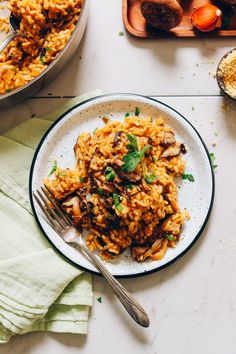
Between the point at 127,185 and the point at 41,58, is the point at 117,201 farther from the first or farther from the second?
the point at 41,58

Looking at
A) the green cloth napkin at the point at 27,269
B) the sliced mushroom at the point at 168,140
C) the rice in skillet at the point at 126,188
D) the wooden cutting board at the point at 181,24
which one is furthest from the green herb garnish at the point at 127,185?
the wooden cutting board at the point at 181,24

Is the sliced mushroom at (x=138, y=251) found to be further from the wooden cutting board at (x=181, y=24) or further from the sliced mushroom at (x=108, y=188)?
the wooden cutting board at (x=181, y=24)

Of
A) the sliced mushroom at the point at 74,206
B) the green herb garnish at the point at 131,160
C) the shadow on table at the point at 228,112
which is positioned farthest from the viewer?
the shadow on table at the point at 228,112

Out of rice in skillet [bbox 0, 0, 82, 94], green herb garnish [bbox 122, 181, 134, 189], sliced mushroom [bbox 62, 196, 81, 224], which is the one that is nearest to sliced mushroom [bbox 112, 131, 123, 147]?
green herb garnish [bbox 122, 181, 134, 189]

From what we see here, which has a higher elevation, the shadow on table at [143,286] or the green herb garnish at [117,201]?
the green herb garnish at [117,201]

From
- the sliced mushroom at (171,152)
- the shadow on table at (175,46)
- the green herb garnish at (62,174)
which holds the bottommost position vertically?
the sliced mushroom at (171,152)

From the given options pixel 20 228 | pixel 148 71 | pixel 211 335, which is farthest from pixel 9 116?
pixel 211 335

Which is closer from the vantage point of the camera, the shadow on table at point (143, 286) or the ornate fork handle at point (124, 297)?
the ornate fork handle at point (124, 297)
